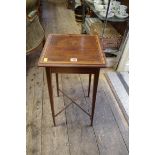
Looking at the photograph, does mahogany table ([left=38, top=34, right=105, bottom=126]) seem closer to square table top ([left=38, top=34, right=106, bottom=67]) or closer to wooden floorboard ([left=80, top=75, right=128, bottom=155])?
square table top ([left=38, top=34, right=106, bottom=67])

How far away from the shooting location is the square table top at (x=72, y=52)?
1.17 m

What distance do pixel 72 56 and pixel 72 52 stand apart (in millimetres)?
55

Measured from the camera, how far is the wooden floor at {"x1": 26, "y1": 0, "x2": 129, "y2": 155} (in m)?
1.40

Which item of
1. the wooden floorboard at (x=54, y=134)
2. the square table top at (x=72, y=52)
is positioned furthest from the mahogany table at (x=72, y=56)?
the wooden floorboard at (x=54, y=134)

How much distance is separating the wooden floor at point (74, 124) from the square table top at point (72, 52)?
62cm

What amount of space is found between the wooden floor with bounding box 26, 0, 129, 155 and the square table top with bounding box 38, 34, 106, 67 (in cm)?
62

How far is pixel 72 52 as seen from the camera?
1283 millimetres
